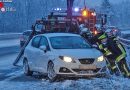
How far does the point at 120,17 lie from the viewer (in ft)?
639

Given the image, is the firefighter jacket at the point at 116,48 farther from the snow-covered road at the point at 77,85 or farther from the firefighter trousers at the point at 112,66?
the snow-covered road at the point at 77,85

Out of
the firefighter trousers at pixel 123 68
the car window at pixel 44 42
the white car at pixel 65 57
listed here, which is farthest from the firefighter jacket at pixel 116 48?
the car window at pixel 44 42

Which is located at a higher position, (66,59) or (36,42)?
(36,42)

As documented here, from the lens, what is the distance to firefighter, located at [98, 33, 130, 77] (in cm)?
1645

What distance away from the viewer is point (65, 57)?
50.1 feet

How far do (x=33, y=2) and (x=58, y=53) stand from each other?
121522mm

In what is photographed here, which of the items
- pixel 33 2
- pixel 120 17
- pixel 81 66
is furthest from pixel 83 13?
pixel 120 17

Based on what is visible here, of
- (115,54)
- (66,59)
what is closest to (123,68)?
(115,54)

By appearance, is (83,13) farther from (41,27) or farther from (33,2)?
(33,2)

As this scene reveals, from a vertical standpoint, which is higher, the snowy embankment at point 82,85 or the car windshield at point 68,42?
the car windshield at point 68,42

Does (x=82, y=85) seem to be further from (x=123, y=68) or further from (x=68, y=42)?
(x=68, y=42)

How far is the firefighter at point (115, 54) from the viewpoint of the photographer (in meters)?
16.5

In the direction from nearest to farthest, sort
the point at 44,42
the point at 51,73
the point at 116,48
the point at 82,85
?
the point at 82,85, the point at 51,73, the point at 116,48, the point at 44,42

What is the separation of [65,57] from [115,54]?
7.52 ft
